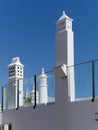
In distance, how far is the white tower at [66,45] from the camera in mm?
13797

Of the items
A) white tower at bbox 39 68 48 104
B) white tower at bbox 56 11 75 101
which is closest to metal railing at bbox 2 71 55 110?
white tower at bbox 39 68 48 104

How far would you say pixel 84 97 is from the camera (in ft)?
43.5

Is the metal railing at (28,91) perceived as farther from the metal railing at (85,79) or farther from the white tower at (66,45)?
the metal railing at (85,79)

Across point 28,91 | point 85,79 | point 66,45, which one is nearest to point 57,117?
point 85,79

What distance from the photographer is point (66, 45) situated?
1415 cm

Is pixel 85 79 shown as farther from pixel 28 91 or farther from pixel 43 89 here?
pixel 28 91

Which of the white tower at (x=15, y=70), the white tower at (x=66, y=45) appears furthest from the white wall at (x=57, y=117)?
the white tower at (x=15, y=70)

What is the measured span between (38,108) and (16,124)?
2.00 m

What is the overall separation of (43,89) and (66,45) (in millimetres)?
2257

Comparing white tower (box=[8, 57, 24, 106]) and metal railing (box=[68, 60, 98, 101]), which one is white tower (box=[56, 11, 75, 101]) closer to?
metal railing (box=[68, 60, 98, 101])

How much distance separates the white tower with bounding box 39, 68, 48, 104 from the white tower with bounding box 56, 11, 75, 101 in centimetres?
127

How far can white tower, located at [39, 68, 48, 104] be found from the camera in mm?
15310

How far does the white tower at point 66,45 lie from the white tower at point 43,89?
1.27 m

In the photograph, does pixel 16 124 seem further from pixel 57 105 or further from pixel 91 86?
pixel 91 86
